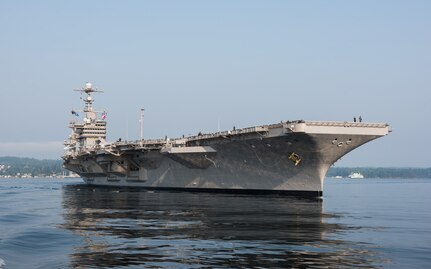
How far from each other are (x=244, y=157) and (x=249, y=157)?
0.48 metres

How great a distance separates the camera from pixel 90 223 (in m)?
19.6

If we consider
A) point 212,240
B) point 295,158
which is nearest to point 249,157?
point 295,158

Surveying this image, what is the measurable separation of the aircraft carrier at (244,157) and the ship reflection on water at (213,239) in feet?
22.3

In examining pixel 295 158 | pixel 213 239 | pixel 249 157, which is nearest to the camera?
pixel 213 239

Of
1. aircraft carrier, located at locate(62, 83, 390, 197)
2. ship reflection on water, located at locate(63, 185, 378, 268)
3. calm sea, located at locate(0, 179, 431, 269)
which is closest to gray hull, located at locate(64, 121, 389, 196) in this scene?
aircraft carrier, located at locate(62, 83, 390, 197)

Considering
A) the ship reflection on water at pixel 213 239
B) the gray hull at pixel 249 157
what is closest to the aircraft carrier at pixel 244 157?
the gray hull at pixel 249 157

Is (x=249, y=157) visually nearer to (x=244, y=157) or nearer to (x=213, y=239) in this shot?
(x=244, y=157)

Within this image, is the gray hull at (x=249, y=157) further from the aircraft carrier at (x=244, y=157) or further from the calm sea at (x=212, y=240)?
the calm sea at (x=212, y=240)

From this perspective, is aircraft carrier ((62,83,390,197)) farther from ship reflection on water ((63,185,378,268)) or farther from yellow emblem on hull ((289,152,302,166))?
ship reflection on water ((63,185,378,268))

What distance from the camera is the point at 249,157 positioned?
34.8m

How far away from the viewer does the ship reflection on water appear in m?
12.1

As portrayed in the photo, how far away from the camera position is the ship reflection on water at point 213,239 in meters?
12.1

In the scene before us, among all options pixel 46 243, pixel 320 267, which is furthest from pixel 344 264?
pixel 46 243

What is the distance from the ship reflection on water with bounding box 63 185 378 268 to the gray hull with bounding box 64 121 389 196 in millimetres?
6685
